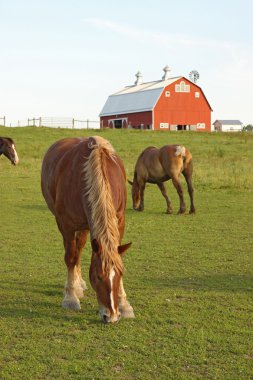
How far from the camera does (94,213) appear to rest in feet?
16.1

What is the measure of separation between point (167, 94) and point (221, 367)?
51555 millimetres

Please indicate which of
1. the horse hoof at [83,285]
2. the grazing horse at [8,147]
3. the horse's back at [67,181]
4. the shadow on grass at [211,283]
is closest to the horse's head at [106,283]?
the horse's back at [67,181]

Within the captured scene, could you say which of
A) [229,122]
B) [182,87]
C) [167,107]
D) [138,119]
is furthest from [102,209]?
[229,122]

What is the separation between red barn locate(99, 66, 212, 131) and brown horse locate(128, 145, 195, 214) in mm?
40012

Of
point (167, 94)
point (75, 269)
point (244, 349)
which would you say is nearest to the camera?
point (244, 349)

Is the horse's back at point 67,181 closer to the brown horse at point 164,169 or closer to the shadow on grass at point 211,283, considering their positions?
the shadow on grass at point 211,283

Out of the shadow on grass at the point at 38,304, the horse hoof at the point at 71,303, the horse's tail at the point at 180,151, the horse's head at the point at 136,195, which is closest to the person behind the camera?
the shadow on grass at the point at 38,304

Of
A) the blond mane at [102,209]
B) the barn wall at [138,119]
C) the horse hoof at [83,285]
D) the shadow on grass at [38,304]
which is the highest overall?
the barn wall at [138,119]

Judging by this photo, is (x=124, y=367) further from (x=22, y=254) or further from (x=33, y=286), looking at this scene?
(x=22, y=254)

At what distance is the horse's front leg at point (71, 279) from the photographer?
566cm

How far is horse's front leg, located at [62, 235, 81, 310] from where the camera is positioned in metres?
Result: 5.66

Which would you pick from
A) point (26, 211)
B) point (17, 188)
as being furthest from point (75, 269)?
point (17, 188)

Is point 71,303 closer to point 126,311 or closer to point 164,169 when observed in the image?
point 126,311

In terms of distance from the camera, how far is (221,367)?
13.8 feet
